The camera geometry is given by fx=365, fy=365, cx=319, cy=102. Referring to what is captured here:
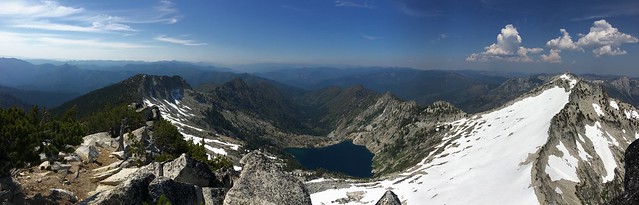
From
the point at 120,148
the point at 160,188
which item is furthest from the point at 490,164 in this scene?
the point at 160,188

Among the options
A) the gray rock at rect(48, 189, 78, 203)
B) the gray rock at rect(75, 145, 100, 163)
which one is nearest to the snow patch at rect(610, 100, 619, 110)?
the gray rock at rect(75, 145, 100, 163)

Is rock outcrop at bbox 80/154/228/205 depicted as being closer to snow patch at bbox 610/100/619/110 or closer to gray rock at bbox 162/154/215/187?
gray rock at bbox 162/154/215/187

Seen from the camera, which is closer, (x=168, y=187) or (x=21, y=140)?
(x=168, y=187)

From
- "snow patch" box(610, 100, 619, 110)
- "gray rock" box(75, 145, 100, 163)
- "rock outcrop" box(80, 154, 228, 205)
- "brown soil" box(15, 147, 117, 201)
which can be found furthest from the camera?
"snow patch" box(610, 100, 619, 110)

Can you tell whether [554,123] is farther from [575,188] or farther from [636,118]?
[636,118]

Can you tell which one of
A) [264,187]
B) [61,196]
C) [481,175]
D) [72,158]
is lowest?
[481,175]

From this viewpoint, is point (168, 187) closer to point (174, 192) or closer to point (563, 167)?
point (174, 192)

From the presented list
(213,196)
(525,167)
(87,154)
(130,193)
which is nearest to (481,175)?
(525,167)

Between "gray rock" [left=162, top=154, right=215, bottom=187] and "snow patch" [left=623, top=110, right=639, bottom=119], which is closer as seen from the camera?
"gray rock" [left=162, top=154, right=215, bottom=187]
